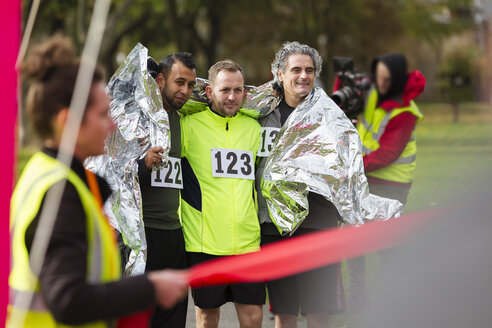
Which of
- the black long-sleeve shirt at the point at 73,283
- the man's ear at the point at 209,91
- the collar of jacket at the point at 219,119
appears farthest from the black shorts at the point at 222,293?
the black long-sleeve shirt at the point at 73,283

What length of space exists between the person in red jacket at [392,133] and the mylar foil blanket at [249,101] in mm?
1453

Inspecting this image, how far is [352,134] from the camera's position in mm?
4035

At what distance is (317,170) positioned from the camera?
3.94m

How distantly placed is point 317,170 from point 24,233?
228 centimetres

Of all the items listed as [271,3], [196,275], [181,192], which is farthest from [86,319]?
[271,3]

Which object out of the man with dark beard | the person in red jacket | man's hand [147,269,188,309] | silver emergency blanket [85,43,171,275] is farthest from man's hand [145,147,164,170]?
the person in red jacket

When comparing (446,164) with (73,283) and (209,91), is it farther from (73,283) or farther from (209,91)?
(73,283)

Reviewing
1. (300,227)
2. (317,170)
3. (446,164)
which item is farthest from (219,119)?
(446,164)

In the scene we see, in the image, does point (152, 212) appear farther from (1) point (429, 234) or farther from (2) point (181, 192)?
(1) point (429, 234)

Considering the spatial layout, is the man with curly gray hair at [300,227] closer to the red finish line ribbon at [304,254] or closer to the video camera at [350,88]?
the video camera at [350,88]

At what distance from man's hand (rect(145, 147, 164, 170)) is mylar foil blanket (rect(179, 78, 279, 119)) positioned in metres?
0.48

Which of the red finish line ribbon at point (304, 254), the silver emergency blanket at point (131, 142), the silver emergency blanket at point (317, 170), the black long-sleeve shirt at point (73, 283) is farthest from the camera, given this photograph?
the silver emergency blanket at point (317, 170)

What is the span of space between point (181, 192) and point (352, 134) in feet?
3.41

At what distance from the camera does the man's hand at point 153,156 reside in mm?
3676
